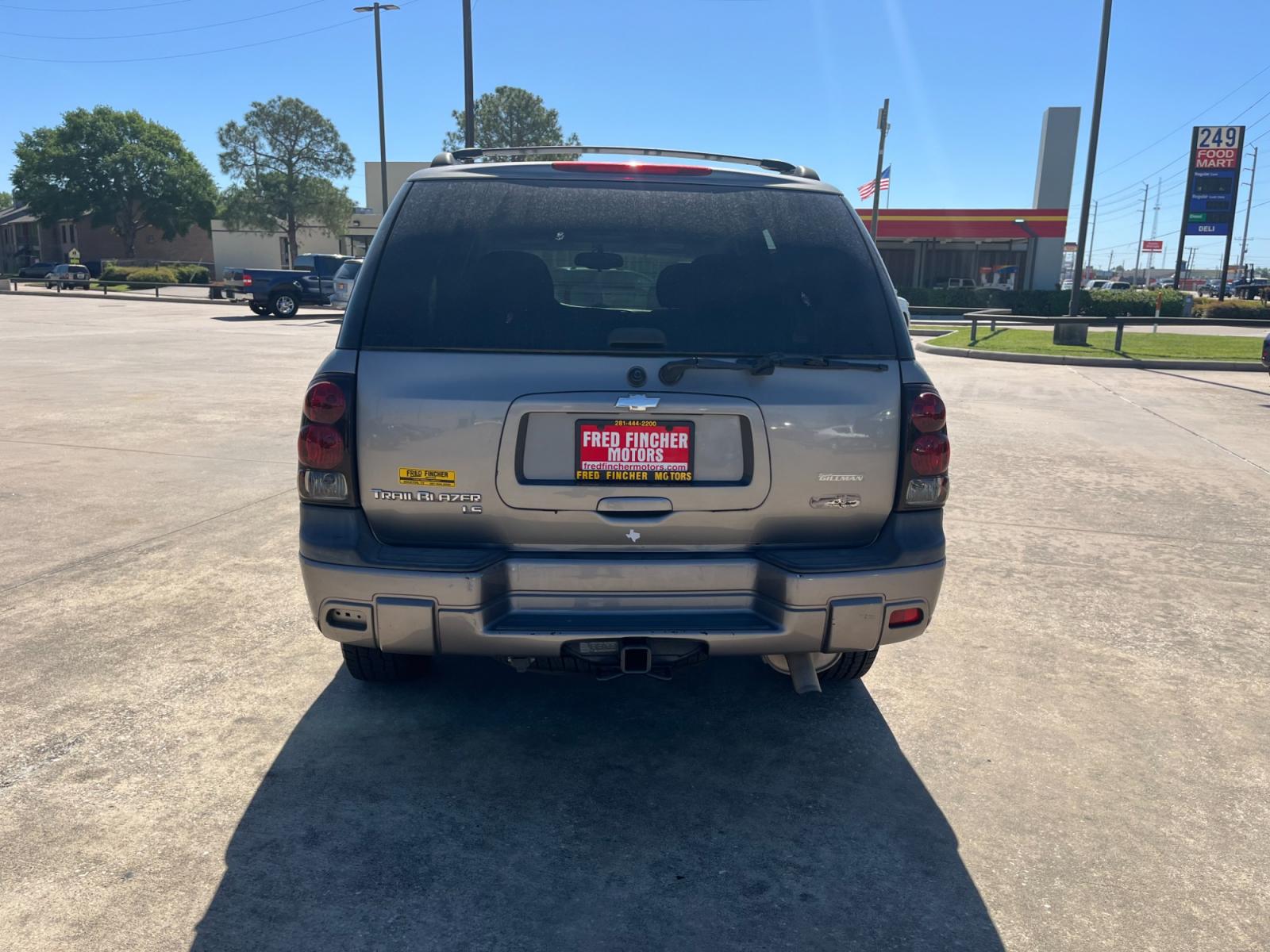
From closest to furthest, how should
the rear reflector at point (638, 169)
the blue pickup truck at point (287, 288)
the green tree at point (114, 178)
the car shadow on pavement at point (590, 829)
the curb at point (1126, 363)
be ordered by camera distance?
1. the car shadow on pavement at point (590, 829)
2. the rear reflector at point (638, 169)
3. the curb at point (1126, 363)
4. the blue pickup truck at point (287, 288)
5. the green tree at point (114, 178)

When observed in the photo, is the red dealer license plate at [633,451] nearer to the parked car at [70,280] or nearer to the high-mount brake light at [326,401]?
the high-mount brake light at [326,401]

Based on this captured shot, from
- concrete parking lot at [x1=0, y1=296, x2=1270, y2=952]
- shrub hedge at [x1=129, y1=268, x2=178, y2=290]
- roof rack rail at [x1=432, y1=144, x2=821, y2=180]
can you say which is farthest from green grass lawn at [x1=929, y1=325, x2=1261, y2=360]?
shrub hedge at [x1=129, y1=268, x2=178, y2=290]

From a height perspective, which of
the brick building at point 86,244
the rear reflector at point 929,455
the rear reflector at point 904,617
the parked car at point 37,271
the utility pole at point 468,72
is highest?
the utility pole at point 468,72

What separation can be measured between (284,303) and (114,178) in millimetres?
58337

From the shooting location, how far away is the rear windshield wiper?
9.93 feet

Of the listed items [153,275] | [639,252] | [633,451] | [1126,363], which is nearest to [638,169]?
[639,252]

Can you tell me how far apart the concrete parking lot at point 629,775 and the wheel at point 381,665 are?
0.31 feet

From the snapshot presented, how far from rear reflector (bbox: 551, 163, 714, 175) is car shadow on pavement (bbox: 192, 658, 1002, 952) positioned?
6.82ft

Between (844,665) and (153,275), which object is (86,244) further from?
(844,665)

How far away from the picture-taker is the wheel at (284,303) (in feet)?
95.2

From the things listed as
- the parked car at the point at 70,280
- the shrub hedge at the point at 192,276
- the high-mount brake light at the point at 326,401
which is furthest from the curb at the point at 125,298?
the high-mount brake light at the point at 326,401

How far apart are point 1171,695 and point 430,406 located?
3.30m

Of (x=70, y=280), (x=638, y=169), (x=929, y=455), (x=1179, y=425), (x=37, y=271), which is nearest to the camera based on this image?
(x=929, y=455)

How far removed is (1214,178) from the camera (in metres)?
44.8
